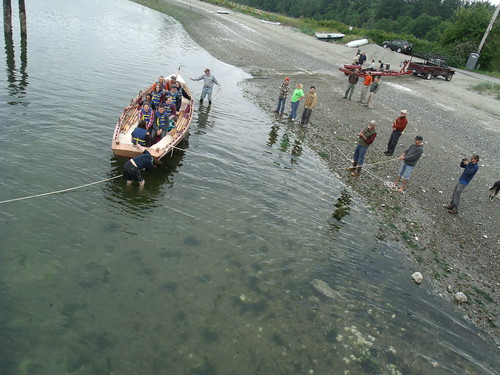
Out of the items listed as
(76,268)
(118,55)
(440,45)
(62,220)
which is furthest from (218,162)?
(440,45)

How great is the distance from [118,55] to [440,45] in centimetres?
4563

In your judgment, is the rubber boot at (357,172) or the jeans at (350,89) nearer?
the rubber boot at (357,172)

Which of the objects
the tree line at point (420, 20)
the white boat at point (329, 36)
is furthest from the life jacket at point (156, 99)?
the white boat at point (329, 36)

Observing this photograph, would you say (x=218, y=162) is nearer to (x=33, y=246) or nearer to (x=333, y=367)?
(x=33, y=246)

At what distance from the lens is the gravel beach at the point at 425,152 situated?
10693 mm

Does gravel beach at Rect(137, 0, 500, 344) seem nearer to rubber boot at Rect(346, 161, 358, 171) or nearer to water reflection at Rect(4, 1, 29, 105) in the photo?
rubber boot at Rect(346, 161, 358, 171)

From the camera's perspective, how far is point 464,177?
12961 millimetres

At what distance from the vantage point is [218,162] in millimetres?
14594

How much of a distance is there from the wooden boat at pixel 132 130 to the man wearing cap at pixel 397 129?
30.5 ft

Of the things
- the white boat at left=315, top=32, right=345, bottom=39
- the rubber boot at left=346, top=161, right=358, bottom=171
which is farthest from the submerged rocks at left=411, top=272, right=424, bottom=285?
the white boat at left=315, top=32, right=345, bottom=39

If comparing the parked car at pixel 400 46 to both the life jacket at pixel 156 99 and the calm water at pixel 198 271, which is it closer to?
the calm water at pixel 198 271

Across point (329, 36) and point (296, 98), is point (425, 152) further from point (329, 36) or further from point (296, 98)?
point (329, 36)

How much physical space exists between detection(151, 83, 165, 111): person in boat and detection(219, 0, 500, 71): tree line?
→ 45394 mm

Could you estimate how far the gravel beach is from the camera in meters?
10.7
